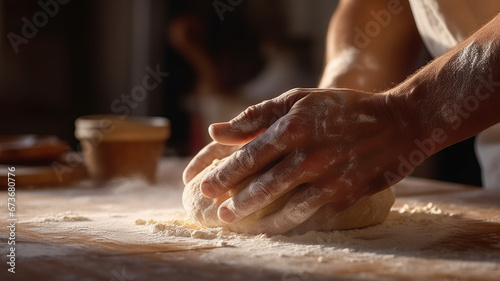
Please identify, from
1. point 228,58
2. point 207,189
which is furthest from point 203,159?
point 228,58

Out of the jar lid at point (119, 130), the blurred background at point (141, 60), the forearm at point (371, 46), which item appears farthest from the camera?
the blurred background at point (141, 60)

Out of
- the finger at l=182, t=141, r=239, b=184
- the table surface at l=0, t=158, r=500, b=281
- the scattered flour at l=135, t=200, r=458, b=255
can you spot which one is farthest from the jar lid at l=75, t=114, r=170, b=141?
the scattered flour at l=135, t=200, r=458, b=255

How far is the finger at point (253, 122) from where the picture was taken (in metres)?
1.26

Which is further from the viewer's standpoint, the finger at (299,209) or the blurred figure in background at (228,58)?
the blurred figure in background at (228,58)

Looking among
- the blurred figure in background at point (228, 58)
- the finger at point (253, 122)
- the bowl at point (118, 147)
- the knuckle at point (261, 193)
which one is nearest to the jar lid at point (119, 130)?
the bowl at point (118, 147)

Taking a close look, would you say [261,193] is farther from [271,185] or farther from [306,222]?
[306,222]

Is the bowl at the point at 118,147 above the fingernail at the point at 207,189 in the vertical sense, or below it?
above

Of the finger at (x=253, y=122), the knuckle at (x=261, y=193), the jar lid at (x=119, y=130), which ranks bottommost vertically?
the knuckle at (x=261, y=193)

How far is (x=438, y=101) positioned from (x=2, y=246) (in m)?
0.96

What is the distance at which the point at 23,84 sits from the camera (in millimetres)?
5078

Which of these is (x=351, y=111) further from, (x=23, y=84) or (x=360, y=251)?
(x=23, y=84)

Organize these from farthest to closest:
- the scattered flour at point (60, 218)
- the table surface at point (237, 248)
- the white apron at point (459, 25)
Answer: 1. the white apron at point (459, 25)
2. the scattered flour at point (60, 218)
3. the table surface at point (237, 248)

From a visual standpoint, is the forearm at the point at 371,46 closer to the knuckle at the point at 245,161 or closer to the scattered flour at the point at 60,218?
the knuckle at the point at 245,161

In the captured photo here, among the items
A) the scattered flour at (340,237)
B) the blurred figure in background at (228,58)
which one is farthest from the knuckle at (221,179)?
the blurred figure in background at (228,58)
